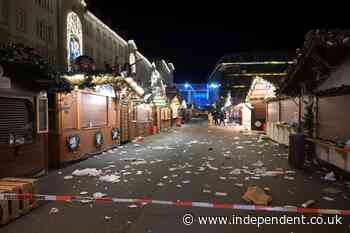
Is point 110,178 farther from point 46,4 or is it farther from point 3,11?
point 46,4

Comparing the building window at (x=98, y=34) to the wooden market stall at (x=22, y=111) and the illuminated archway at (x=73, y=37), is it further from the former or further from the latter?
the wooden market stall at (x=22, y=111)

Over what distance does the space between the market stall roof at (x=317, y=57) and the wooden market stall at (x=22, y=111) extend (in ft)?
28.7

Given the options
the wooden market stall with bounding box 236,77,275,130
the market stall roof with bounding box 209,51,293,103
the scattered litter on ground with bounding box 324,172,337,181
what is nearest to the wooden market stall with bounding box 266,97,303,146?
the scattered litter on ground with bounding box 324,172,337,181

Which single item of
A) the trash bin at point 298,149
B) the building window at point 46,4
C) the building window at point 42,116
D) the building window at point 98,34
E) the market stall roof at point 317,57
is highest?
the building window at point 98,34

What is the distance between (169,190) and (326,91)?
20.2 feet

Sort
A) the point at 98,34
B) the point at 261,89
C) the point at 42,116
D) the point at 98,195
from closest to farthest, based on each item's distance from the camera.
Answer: the point at 98,195 < the point at 42,116 < the point at 98,34 < the point at 261,89

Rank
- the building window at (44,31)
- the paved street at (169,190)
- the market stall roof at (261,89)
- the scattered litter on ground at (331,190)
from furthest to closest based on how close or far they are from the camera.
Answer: the market stall roof at (261,89), the building window at (44,31), the scattered litter on ground at (331,190), the paved street at (169,190)

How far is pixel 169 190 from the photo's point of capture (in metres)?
7.19

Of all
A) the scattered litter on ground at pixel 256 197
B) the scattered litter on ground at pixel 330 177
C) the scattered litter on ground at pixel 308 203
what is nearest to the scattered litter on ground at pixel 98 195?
the scattered litter on ground at pixel 256 197

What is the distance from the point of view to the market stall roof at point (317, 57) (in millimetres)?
9469

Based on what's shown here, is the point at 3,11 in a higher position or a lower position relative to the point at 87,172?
higher

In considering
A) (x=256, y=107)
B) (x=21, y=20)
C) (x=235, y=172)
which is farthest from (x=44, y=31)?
(x=256, y=107)

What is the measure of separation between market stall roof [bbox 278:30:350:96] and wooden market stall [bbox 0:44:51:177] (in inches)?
344

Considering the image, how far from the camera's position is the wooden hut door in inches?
731
